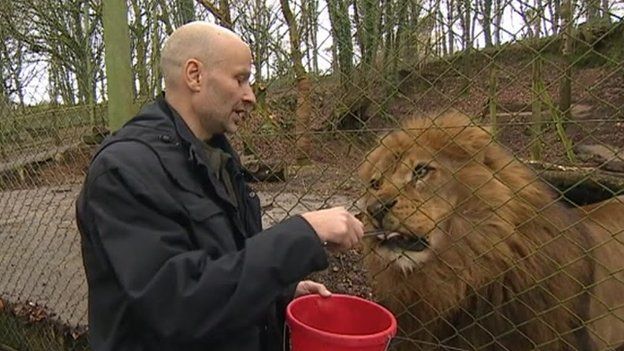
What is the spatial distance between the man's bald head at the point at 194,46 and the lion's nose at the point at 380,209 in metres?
0.92

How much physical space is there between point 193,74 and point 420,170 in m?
1.25

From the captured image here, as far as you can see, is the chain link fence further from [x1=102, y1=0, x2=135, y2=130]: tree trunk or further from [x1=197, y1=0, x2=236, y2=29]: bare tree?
[x1=102, y1=0, x2=135, y2=130]: tree trunk

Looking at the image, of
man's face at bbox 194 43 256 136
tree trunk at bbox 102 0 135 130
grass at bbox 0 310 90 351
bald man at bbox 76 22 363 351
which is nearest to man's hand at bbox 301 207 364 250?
bald man at bbox 76 22 363 351

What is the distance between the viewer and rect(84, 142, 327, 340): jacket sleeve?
56.3 inches

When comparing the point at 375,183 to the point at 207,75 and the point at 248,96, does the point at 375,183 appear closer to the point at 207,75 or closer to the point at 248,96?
the point at 248,96

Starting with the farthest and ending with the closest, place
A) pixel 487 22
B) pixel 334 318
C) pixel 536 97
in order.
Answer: pixel 536 97 < pixel 334 318 < pixel 487 22

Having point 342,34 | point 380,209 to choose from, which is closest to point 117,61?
point 342,34

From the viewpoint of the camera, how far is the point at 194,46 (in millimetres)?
1755

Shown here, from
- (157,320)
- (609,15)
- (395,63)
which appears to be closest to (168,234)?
(157,320)

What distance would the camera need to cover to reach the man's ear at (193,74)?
175cm

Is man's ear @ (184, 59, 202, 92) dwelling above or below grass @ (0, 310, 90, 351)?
above

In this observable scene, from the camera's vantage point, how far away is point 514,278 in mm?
2484

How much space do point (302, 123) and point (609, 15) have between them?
4.68 ft

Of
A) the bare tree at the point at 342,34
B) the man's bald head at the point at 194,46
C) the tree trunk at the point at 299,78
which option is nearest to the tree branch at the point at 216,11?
the tree trunk at the point at 299,78
